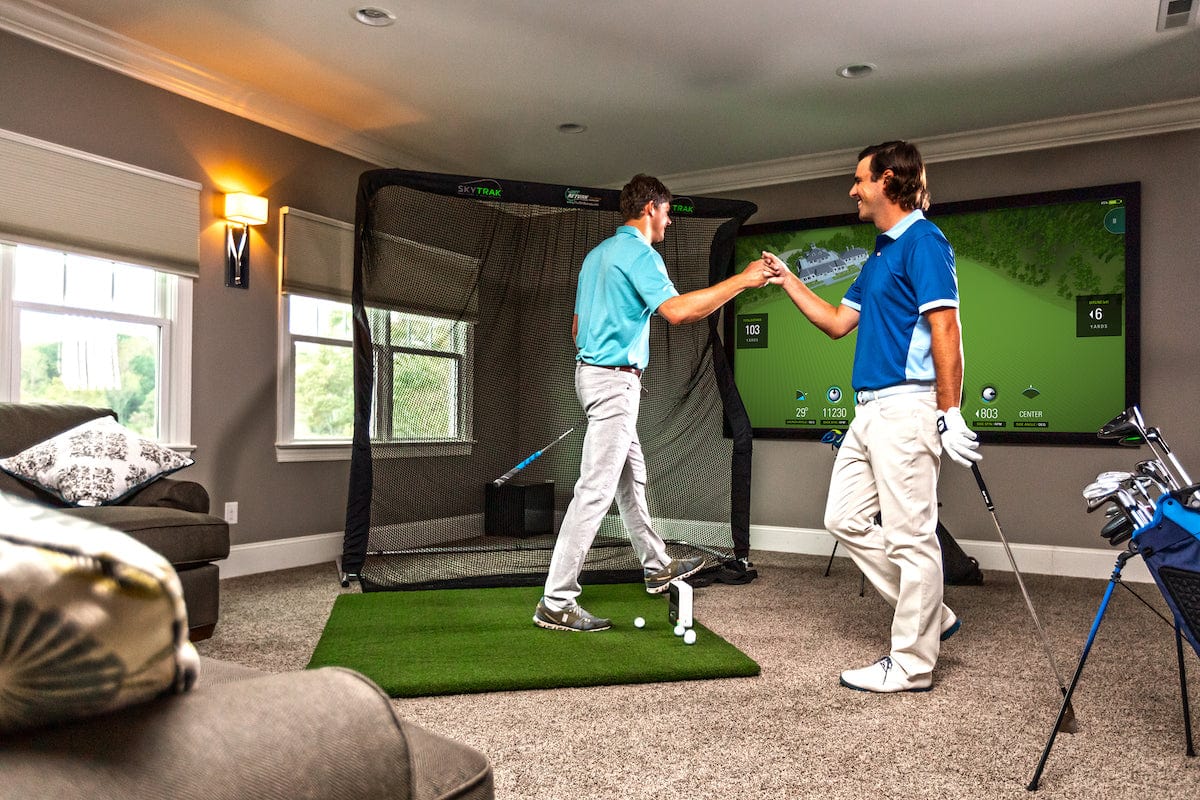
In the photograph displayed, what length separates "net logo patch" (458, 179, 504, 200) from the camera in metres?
3.99

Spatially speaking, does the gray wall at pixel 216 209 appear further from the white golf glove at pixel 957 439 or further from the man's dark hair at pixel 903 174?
the white golf glove at pixel 957 439

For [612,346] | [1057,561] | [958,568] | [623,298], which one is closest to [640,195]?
[623,298]

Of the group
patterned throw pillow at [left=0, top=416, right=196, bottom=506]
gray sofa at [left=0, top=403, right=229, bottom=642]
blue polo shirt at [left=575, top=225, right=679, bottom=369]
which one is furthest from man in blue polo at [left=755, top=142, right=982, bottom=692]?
patterned throw pillow at [left=0, top=416, right=196, bottom=506]

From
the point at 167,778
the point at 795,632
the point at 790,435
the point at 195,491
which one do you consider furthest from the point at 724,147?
the point at 167,778

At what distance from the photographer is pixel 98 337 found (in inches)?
150

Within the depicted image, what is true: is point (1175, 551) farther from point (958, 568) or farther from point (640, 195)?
point (958, 568)

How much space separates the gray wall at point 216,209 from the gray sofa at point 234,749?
3.75 metres

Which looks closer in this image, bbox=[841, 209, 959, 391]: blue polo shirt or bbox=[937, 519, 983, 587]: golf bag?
bbox=[841, 209, 959, 391]: blue polo shirt

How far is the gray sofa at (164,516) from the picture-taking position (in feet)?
9.15

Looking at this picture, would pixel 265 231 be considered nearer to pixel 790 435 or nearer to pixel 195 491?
pixel 195 491

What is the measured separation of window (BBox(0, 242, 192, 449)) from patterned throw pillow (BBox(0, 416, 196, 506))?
637mm

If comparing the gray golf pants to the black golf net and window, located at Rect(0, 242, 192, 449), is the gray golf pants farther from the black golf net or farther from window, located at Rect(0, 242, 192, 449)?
window, located at Rect(0, 242, 192, 449)

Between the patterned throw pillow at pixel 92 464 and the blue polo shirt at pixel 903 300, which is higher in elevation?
the blue polo shirt at pixel 903 300

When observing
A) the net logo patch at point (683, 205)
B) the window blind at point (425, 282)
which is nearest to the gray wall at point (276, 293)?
the window blind at point (425, 282)
